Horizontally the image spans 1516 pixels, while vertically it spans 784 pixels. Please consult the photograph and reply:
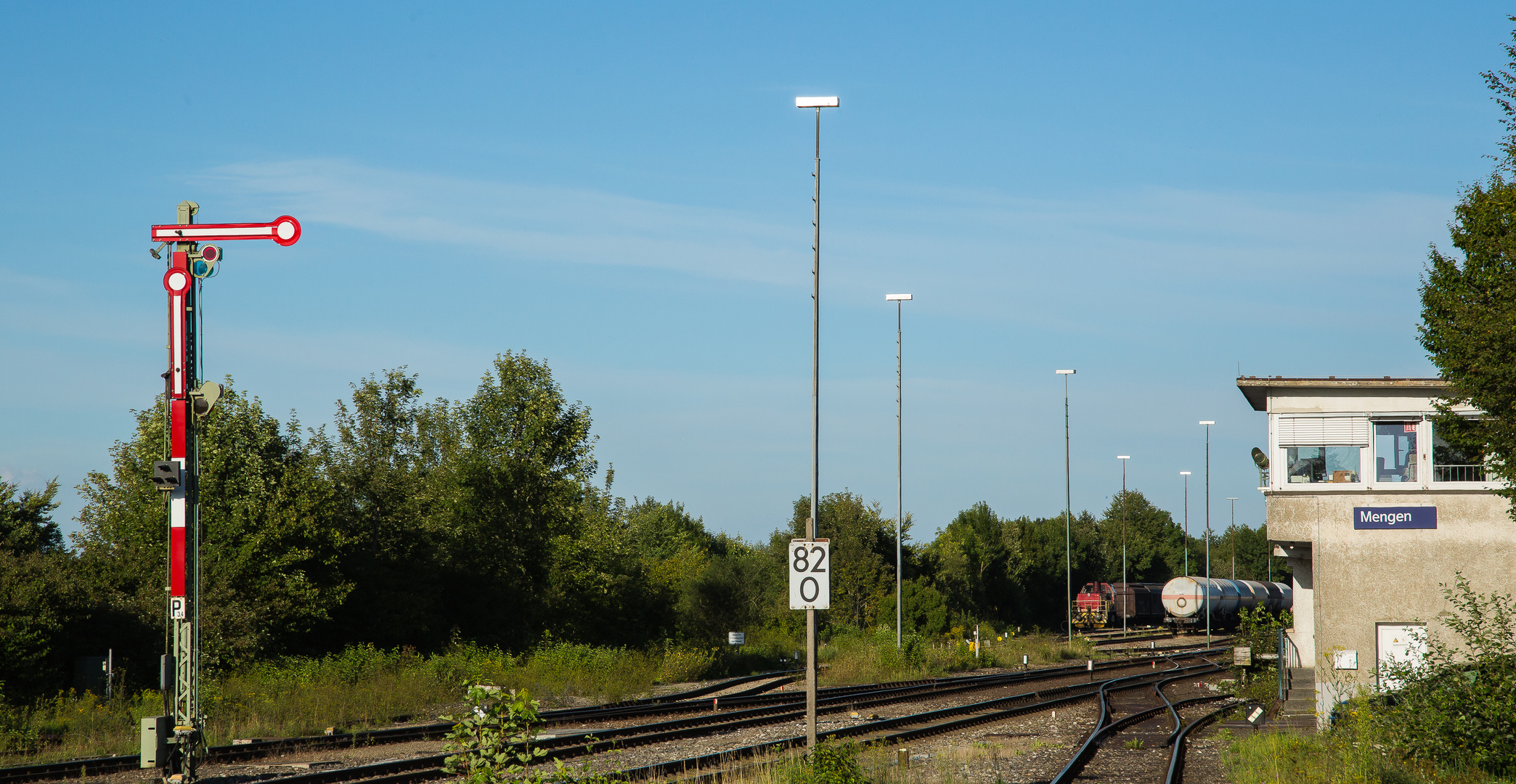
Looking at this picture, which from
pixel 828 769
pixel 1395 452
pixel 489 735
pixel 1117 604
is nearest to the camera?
pixel 489 735

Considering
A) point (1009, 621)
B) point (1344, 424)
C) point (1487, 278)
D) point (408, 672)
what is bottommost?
point (1009, 621)

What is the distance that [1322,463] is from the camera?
72.1ft

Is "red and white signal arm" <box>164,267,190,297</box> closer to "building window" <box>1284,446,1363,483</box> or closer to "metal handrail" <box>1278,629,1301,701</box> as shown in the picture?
"building window" <box>1284,446,1363,483</box>

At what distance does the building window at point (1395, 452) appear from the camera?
21306 millimetres

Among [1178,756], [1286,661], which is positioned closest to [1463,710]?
[1178,756]

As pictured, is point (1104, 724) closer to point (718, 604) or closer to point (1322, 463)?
point (1322, 463)

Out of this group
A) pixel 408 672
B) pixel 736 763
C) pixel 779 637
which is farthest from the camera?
pixel 779 637

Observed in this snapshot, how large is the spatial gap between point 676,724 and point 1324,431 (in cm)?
1354

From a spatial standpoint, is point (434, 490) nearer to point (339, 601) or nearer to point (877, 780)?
point (339, 601)

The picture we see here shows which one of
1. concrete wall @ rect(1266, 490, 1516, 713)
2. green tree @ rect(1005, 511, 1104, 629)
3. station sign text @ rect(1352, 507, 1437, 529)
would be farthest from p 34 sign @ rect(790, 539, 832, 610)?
green tree @ rect(1005, 511, 1104, 629)

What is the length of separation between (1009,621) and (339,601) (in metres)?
56.2

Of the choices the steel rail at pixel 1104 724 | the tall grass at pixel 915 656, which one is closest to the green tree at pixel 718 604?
the tall grass at pixel 915 656

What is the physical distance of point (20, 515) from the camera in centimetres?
4019

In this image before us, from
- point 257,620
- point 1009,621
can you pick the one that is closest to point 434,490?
point 257,620
